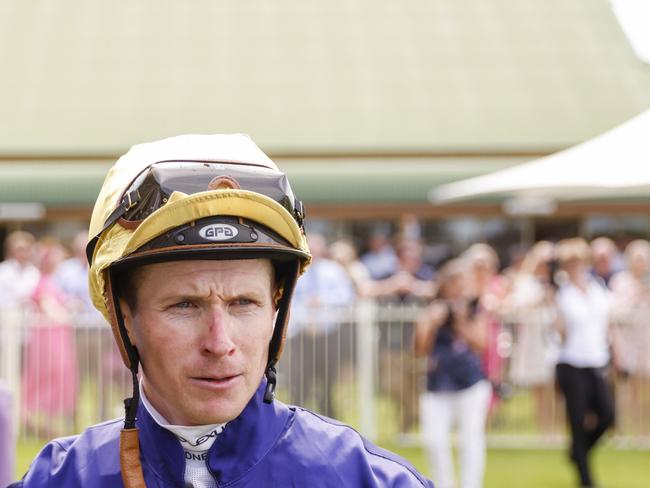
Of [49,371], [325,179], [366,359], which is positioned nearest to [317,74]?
[325,179]

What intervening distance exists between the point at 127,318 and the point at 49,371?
812 centimetres

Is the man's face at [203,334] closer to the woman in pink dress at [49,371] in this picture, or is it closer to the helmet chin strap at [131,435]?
the helmet chin strap at [131,435]

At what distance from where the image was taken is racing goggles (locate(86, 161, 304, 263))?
1843mm

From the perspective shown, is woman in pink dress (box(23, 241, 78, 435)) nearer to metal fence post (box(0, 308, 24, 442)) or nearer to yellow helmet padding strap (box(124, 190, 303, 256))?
metal fence post (box(0, 308, 24, 442))

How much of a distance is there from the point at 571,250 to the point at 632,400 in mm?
2546

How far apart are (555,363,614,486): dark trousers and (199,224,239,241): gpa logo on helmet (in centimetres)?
683

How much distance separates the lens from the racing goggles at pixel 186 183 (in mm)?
1843

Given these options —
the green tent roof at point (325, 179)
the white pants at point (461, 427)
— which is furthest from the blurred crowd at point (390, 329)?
the green tent roof at point (325, 179)

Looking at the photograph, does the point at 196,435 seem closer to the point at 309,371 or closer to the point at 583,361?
the point at 583,361

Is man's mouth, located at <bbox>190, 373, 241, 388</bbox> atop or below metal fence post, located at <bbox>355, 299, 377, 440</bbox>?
atop

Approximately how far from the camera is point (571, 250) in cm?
818

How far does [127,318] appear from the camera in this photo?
198 centimetres

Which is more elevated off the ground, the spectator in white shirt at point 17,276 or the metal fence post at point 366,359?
the spectator in white shirt at point 17,276

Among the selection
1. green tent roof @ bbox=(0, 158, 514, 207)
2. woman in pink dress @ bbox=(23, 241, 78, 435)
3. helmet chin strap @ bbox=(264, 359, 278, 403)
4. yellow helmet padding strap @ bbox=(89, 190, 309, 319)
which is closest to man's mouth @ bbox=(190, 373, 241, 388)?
helmet chin strap @ bbox=(264, 359, 278, 403)
